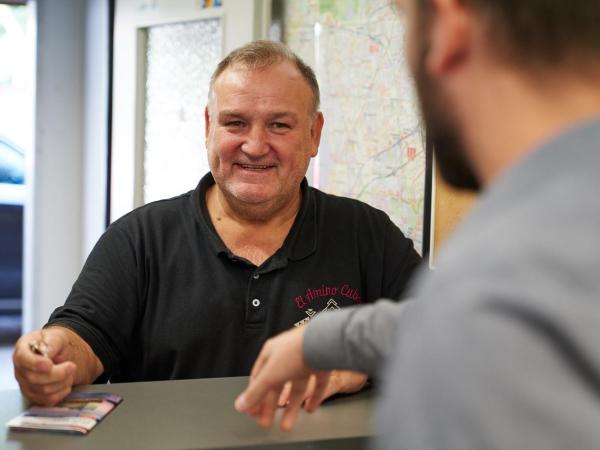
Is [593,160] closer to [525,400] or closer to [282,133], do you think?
[525,400]

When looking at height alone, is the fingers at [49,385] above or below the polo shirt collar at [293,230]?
below

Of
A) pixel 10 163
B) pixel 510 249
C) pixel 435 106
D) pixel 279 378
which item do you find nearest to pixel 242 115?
pixel 279 378

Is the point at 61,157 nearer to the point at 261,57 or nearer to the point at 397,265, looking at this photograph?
the point at 261,57

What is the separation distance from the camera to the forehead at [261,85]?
1874 millimetres

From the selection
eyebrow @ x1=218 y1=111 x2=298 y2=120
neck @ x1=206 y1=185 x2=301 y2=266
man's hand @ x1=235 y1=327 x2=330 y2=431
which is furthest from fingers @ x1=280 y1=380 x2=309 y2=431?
eyebrow @ x1=218 y1=111 x2=298 y2=120

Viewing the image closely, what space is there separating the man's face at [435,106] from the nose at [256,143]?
4.12 feet

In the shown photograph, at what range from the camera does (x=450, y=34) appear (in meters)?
0.54

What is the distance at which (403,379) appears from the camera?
441mm

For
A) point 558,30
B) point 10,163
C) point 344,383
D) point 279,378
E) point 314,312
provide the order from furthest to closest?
point 10,163
point 314,312
point 344,383
point 279,378
point 558,30

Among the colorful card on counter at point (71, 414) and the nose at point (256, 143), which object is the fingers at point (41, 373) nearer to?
the colorful card on counter at point (71, 414)

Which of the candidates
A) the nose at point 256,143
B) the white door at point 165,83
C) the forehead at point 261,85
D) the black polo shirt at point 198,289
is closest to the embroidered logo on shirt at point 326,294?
the black polo shirt at point 198,289

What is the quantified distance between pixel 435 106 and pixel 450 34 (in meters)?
0.07

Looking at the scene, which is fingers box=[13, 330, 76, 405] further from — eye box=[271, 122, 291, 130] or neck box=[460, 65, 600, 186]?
neck box=[460, 65, 600, 186]

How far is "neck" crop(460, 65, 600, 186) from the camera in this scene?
1.64ft
